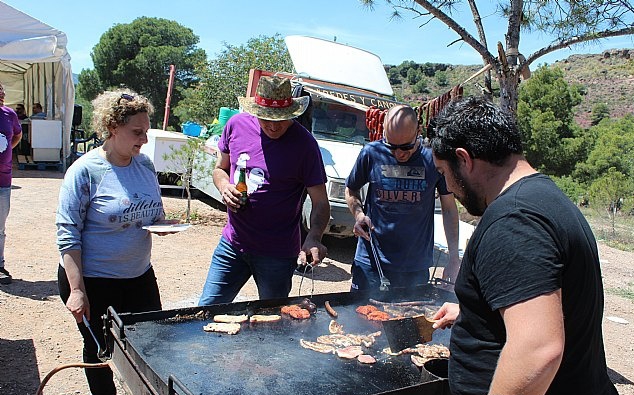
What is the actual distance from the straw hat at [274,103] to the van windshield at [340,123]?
466 cm

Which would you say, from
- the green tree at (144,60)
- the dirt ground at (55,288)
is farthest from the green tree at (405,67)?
the dirt ground at (55,288)

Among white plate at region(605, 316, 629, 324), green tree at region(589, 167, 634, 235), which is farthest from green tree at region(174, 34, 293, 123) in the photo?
white plate at region(605, 316, 629, 324)

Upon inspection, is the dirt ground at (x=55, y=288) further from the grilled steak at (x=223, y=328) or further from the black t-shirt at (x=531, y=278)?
the black t-shirt at (x=531, y=278)

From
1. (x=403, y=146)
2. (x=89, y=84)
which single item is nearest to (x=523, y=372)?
(x=403, y=146)

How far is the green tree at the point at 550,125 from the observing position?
2188 cm

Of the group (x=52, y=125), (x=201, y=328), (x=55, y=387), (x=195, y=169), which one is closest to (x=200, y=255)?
(x=195, y=169)

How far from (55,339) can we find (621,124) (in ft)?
99.8

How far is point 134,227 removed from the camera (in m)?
3.02

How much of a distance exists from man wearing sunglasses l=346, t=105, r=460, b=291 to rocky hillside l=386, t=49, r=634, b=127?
125 feet

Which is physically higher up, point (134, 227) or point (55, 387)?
point (134, 227)

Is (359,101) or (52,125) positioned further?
(52,125)

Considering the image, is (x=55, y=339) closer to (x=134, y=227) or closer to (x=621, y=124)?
(x=134, y=227)

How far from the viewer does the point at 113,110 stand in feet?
9.48

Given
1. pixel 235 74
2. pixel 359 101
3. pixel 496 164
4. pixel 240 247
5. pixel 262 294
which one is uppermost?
pixel 235 74
